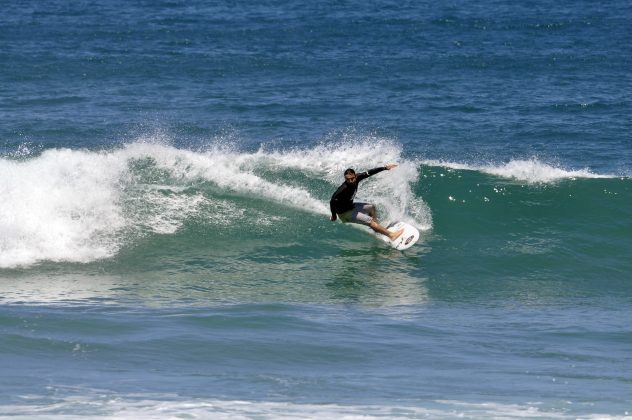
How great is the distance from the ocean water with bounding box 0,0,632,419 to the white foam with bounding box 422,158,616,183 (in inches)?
2.3

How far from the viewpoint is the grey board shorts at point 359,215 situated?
17.0m

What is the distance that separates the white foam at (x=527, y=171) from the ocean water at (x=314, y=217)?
0.06 m

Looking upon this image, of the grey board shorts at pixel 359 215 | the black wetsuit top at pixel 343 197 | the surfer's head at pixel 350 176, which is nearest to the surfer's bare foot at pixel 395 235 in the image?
the grey board shorts at pixel 359 215

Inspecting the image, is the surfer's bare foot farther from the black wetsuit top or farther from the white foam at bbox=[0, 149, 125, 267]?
the white foam at bbox=[0, 149, 125, 267]

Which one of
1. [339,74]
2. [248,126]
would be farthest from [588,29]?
[248,126]

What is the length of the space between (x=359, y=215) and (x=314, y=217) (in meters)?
1.97

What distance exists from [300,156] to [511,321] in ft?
28.6

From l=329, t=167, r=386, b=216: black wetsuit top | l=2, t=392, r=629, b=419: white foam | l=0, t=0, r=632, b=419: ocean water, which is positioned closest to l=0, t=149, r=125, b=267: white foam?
l=0, t=0, r=632, b=419: ocean water

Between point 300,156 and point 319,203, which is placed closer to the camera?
point 319,203

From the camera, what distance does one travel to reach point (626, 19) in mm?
37469

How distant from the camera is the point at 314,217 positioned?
61.8ft

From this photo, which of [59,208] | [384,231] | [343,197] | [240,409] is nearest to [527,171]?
[384,231]

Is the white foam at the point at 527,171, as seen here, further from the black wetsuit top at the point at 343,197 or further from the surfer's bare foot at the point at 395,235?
the black wetsuit top at the point at 343,197

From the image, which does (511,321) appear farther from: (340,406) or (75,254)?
(75,254)
